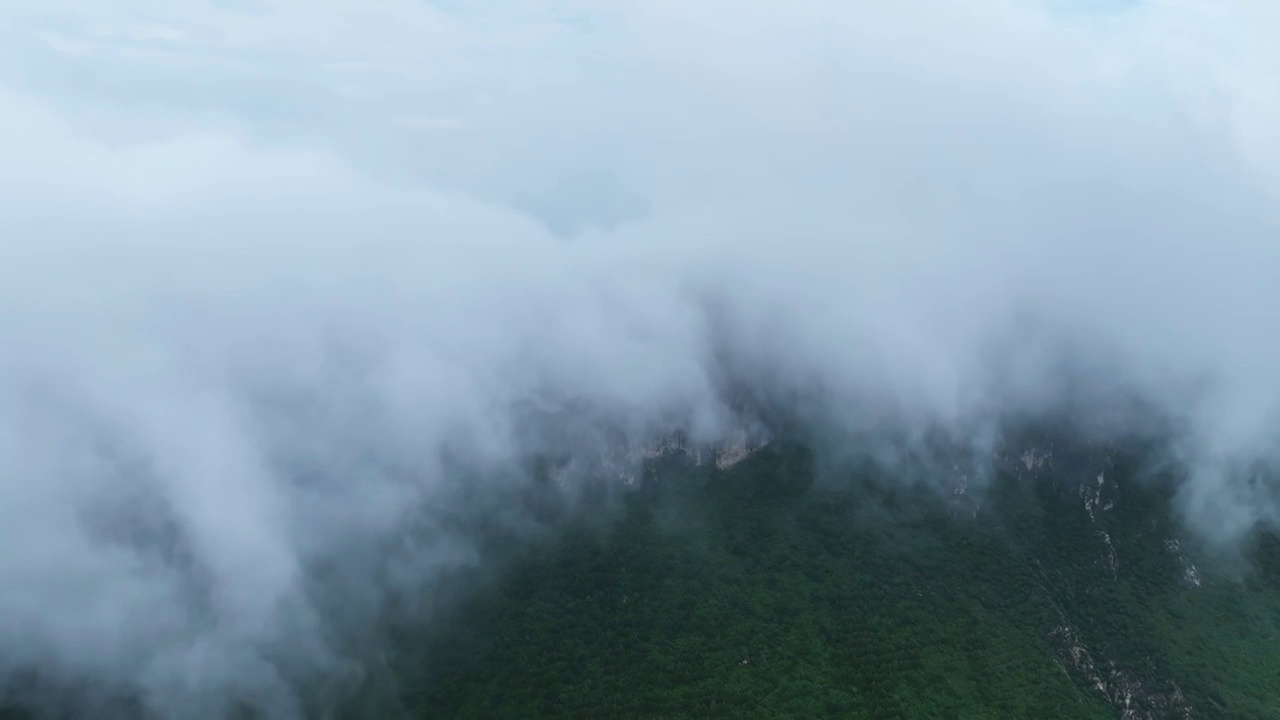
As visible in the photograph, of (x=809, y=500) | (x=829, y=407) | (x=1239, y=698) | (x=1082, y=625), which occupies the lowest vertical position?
(x=1239, y=698)

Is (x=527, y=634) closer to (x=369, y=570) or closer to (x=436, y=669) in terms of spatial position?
(x=436, y=669)

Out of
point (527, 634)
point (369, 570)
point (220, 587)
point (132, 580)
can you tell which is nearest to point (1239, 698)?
point (527, 634)

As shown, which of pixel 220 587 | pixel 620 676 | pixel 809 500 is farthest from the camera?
pixel 809 500

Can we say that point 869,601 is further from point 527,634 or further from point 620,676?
point 527,634

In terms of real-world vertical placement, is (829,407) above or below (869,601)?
above

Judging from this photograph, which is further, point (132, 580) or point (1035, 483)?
point (1035, 483)

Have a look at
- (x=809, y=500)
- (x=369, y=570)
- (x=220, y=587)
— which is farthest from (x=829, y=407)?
(x=220, y=587)

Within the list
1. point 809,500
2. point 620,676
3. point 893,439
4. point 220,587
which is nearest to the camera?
point 620,676

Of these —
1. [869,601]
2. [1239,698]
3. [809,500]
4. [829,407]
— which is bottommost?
[1239,698]

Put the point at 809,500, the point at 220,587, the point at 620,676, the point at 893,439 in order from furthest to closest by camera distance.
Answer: the point at 893,439
the point at 809,500
the point at 220,587
the point at 620,676
